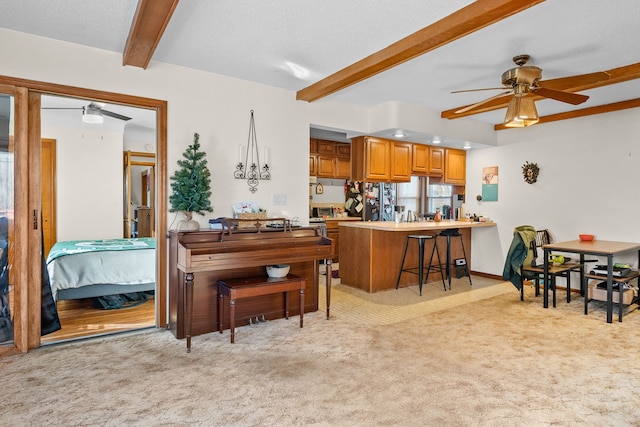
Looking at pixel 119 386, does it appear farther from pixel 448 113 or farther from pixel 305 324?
pixel 448 113

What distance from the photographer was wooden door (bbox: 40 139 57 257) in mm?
5602

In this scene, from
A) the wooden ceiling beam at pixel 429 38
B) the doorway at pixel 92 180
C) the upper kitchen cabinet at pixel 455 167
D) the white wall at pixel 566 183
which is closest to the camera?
the wooden ceiling beam at pixel 429 38

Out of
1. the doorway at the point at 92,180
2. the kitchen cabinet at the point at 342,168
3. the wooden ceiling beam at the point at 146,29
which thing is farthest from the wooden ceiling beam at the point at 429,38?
→ the kitchen cabinet at the point at 342,168

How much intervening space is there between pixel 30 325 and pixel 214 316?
1.39 meters

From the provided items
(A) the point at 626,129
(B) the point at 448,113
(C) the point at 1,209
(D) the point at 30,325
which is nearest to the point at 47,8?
(C) the point at 1,209

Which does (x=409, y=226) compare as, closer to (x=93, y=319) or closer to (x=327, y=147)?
(x=327, y=147)

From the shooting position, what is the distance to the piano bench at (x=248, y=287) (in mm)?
3098

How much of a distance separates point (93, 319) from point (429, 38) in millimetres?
3893

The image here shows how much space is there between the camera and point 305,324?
3.60m

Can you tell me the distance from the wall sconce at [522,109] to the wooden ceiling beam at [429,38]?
1.14 m

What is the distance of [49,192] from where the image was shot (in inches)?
221

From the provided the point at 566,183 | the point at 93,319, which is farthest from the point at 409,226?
the point at 93,319

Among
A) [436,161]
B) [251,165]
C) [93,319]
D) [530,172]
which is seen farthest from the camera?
[436,161]

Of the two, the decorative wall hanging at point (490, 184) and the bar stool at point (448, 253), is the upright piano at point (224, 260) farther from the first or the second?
the decorative wall hanging at point (490, 184)
